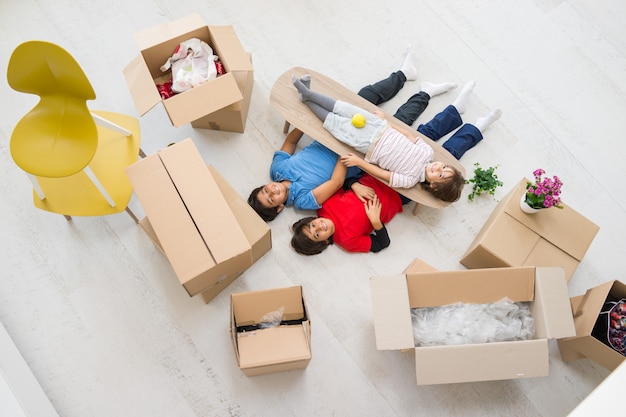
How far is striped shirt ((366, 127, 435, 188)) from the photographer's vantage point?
2.23m

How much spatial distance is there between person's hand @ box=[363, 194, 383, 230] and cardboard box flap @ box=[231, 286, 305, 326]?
499 mm

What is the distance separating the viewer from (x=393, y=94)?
8.32 ft

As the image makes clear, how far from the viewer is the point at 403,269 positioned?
2.34 m

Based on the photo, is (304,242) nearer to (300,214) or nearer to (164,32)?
(300,214)

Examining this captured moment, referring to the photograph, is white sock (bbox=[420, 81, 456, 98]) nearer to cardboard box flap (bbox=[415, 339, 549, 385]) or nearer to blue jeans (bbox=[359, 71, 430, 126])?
blue jeans (bbox=[359, 71, 430, 126])

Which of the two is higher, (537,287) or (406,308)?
(537,287)

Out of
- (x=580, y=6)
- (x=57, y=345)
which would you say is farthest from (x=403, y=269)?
(x=580, y=6)

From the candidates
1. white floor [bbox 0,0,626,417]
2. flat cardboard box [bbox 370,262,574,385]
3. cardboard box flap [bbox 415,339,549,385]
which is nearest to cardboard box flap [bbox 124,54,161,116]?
white floor [bbox 0,0,626,417]

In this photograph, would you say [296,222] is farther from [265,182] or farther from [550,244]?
[550,244]

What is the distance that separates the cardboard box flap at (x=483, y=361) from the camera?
6.00 feet

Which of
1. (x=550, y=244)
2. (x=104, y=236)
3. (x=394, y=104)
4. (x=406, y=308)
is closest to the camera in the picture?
(x=406, y=308)

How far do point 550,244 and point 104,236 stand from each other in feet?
6.72

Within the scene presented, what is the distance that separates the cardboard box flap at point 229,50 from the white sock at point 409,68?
0.87m

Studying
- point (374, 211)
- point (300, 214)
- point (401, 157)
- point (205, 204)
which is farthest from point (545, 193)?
point (205, 204)
